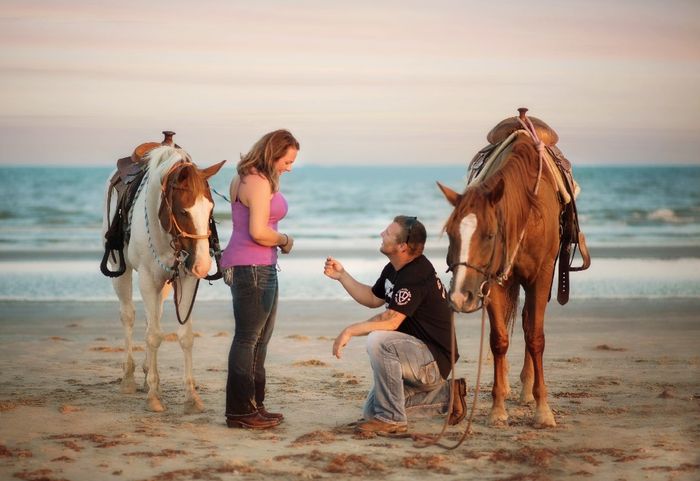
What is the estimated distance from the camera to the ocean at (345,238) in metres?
14.3

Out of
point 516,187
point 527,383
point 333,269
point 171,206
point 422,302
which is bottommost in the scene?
point 527,383

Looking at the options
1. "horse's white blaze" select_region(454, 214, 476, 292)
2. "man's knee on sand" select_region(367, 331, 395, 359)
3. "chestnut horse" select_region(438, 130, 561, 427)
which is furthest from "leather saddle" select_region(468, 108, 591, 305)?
"man's knee on sand" select_region(367, 331, 395, 359)

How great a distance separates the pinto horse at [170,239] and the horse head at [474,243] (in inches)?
63.6

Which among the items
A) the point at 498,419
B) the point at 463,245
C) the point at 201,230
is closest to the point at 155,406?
the point at 201,230

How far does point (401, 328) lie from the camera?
5.99 metres

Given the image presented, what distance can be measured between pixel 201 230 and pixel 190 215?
118 millimetres

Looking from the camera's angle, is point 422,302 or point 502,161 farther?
point 502,161

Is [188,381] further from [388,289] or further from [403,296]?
[403,296]

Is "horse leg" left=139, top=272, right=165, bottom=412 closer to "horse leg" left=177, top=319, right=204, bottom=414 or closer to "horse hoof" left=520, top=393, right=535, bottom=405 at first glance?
"horse leg" left=177, top=319, right=204, bottom=414

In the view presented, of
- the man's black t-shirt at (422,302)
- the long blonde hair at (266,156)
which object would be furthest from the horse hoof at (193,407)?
the long blonde hair at (266,156)

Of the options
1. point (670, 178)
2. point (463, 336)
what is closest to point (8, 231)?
point (463, 336)

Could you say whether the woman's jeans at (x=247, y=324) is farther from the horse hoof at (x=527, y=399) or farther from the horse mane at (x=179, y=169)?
the horse hoof at (x=527, y=399)

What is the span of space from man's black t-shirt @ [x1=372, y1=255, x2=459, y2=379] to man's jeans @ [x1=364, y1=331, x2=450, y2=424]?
0.25 feet

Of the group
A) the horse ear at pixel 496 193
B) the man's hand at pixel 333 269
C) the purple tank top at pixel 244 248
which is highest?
the horse ear at pixel 496 193
